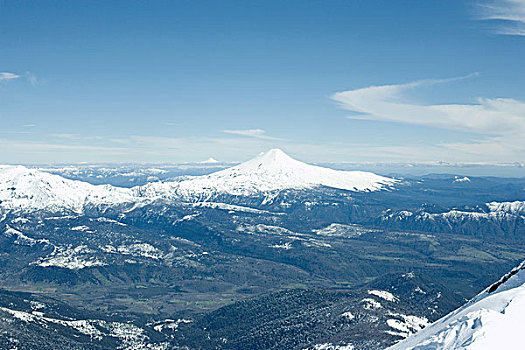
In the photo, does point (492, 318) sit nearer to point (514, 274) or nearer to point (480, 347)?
point (480, 347)

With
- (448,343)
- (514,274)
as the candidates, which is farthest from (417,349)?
(514,274)

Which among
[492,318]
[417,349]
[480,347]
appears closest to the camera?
[480,347]

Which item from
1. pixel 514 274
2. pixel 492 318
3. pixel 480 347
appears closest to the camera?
pixel 480 347

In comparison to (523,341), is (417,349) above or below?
below

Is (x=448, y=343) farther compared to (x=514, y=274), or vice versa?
(x=514, y=274)

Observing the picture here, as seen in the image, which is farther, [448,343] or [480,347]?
[448,343]

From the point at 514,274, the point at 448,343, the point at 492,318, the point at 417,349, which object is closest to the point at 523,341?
the point at 492,318

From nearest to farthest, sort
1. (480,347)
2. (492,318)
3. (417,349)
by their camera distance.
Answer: (480,347), (492,318), (417,349)

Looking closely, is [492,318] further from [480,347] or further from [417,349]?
[417,349]

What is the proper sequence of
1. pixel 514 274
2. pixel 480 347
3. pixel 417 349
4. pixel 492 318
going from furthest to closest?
pixel 514 274 → pixel 417 349 → pixel 492 318 → pixel 480 347
